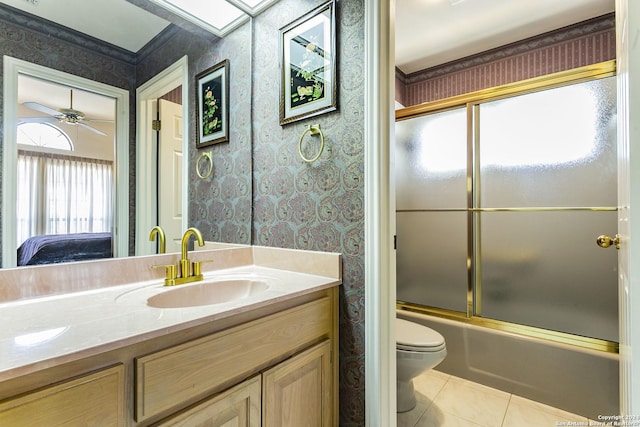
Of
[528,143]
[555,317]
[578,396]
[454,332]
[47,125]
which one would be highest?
[528,143]

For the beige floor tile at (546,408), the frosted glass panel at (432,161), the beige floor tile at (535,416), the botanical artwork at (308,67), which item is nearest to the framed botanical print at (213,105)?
the botanical artwork at (308,67)

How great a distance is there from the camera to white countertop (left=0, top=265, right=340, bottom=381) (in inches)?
21.1

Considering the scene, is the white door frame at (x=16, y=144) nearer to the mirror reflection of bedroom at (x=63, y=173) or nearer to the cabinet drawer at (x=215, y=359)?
the mirror reflection of bedroom at (x=63, y=173)

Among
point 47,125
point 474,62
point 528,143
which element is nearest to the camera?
point 47,125

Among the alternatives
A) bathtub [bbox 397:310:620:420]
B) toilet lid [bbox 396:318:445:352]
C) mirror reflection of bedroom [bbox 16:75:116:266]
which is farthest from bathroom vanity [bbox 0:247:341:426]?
bathtub [bbox 397:310:620:420]

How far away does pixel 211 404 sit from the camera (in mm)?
760

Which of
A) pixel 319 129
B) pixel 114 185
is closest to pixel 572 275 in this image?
pixel 319 129

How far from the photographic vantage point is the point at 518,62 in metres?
2.37

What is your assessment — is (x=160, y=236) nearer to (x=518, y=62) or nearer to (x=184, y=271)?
(x=184, y=271)

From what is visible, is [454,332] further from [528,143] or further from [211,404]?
[211,404]

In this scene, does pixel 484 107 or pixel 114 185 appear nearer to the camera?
pixel 114 185

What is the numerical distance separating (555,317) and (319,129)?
191cm

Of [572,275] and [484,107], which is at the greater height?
[484,107]

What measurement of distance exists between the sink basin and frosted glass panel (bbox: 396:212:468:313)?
1.61m
